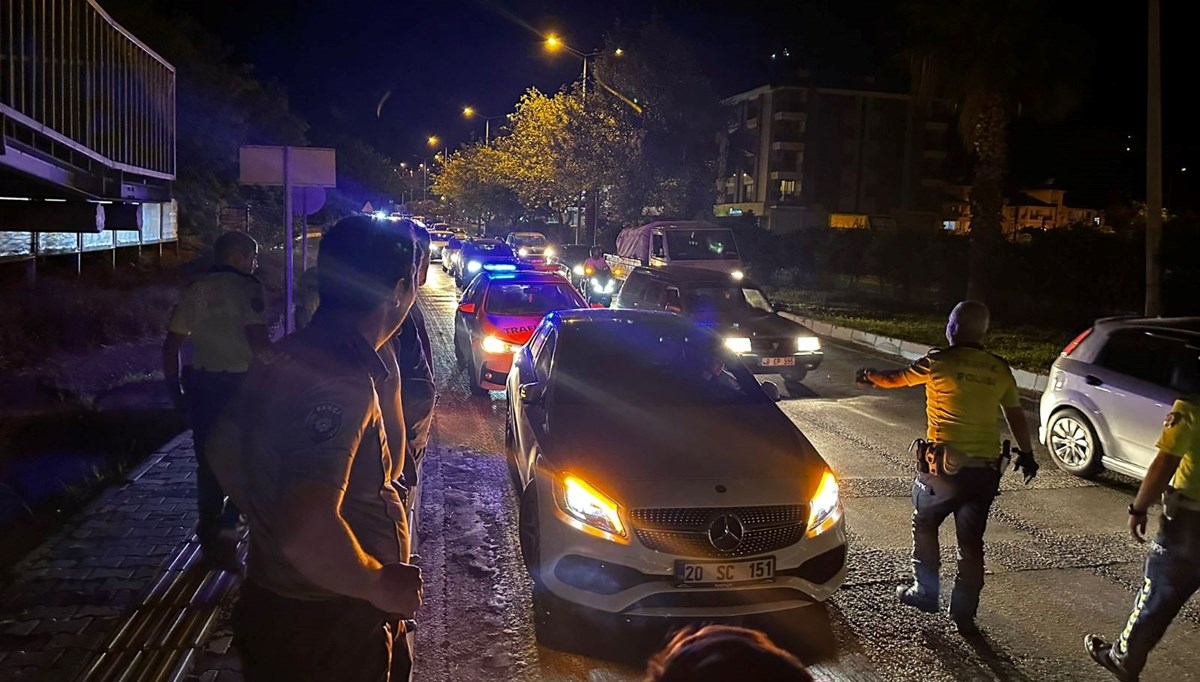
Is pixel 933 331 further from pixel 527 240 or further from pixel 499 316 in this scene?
pixel 527 240

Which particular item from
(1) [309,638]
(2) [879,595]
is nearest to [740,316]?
(2) [879,595]

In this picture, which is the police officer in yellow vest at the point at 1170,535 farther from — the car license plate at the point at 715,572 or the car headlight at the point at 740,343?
the car headlight at the point at 740,343

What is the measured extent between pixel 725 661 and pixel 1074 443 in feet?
26.7

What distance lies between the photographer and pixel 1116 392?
7.98 m

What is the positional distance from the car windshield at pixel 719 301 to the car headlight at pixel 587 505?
27.1ft

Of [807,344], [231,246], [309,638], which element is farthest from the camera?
[807,344]

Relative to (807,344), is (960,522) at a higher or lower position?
lower

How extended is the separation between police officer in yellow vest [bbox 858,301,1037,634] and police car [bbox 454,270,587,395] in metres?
6.70

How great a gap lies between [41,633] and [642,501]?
304 centimetres

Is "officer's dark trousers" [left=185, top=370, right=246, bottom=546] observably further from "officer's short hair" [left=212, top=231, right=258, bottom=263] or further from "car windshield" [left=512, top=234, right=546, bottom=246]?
"car windshield" [left=512, top=234, right=546, bottom=246]

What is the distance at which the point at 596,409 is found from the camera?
5867 mm

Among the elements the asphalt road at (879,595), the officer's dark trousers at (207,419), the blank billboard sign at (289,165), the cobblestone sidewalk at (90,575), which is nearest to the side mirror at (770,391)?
the asphalt road at (879,595)

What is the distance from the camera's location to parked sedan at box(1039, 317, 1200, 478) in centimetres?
764

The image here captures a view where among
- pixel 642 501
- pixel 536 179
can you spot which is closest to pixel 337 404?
pixel 642 501
